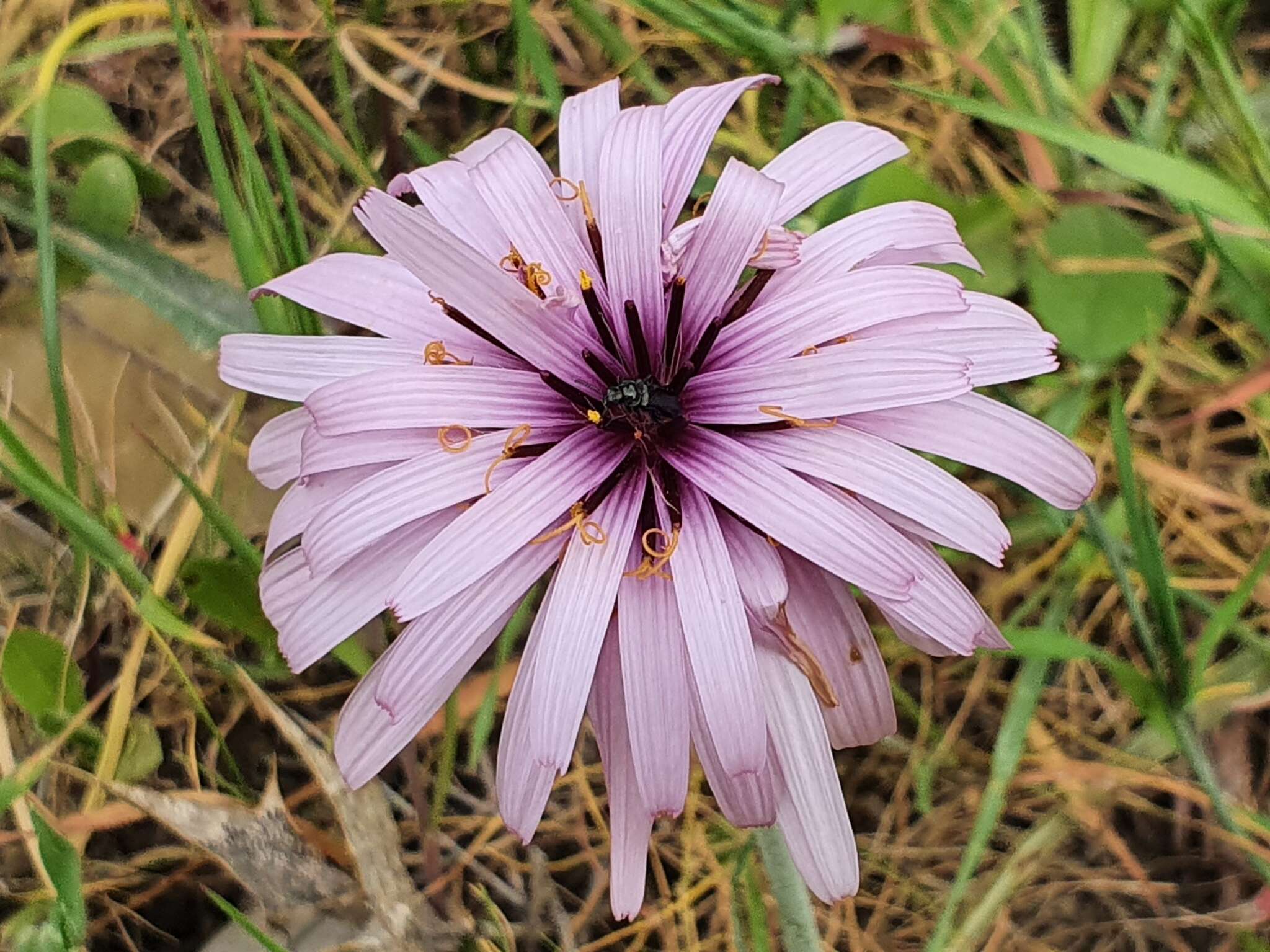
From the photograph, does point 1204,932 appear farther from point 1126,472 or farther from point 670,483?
point 670,483

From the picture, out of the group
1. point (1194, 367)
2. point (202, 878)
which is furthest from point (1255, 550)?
point (202, 878)

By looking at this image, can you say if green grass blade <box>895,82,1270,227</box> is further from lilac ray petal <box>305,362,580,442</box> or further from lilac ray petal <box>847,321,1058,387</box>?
lilac ray petal <box>305,362,580,442</box>

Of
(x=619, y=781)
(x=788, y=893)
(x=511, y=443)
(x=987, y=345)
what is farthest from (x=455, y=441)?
(x=788, y=893)

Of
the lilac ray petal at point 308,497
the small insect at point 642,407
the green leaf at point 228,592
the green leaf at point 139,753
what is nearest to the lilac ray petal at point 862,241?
the small insect at point 642,407

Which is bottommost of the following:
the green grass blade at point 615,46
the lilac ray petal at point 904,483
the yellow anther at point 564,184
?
the lilac ray petal at point 904,483

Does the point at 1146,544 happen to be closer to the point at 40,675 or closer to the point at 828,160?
the point at 828,160

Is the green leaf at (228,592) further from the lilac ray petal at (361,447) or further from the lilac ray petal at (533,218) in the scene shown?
the lilac ray petal at (533,218)
